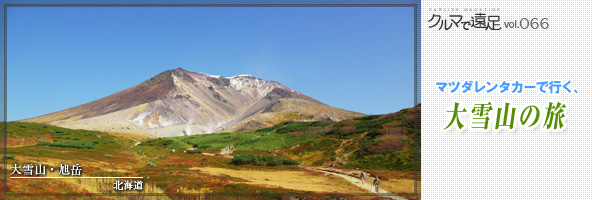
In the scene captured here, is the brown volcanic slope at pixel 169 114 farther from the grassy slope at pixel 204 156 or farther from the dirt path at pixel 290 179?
the dirt path at pixel 290 179

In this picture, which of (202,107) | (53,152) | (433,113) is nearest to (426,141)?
(433,113)

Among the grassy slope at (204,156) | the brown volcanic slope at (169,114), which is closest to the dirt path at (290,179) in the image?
the grassy slope at (204,156)

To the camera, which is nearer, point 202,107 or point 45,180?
point 45,180

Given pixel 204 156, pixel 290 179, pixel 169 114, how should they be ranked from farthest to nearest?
pixel 169 114 < pixel 204 156 < pixel 290 179

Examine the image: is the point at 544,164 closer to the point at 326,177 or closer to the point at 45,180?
the point at 326,177

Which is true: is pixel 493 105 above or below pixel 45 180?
above

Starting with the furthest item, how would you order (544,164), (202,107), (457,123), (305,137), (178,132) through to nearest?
(202,107) < (178,132) < (305,137) < (544,164) < (457,123)

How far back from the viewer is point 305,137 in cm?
6406

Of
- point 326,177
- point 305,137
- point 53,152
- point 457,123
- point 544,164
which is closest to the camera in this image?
point 457,123

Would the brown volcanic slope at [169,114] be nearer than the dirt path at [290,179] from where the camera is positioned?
No

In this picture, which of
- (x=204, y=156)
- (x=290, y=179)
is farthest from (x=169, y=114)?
(x=290, y=179)

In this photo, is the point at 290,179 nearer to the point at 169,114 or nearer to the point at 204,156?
Result: the point at 204,156

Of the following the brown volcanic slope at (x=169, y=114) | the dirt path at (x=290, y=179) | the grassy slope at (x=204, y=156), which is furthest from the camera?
the brown volcanic slope at (x=169, y=114)

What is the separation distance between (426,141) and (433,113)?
1137 millimetres
